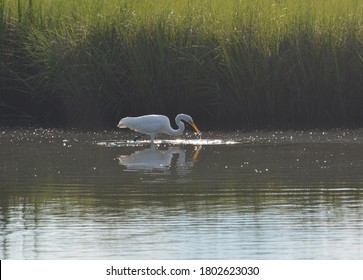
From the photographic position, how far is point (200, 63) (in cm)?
1689

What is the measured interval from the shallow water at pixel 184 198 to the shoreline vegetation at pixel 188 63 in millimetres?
1563

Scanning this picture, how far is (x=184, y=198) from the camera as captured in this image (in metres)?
9.91

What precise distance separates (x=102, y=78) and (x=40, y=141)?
83.4 inches

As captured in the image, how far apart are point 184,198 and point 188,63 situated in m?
7.31

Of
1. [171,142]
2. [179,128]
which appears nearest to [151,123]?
[179,128]

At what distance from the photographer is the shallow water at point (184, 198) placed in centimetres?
787

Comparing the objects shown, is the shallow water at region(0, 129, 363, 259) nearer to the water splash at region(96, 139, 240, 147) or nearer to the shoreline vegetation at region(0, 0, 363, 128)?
the water splash at region(96, 139, 240, 147)

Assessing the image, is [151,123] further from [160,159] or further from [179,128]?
[160,159]

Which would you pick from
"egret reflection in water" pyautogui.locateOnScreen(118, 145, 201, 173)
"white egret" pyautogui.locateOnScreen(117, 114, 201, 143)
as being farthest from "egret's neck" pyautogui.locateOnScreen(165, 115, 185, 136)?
"egret reflection in water" pyautogui.locateOnScreen(118, 145, 201, 173)

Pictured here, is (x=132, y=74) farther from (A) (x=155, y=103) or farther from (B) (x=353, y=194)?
(B) (x=353, y=194)

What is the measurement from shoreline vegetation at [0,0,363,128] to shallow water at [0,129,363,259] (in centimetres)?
156

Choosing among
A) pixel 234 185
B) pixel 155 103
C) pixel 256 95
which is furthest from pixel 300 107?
pixel 234 185

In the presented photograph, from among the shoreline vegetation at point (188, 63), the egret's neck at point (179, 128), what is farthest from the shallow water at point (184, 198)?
the shoreline vegetation at point (188, 63)

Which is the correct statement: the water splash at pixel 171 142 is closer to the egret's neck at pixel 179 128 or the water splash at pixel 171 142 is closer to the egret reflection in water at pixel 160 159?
the egret's neck at pixel 179 128
